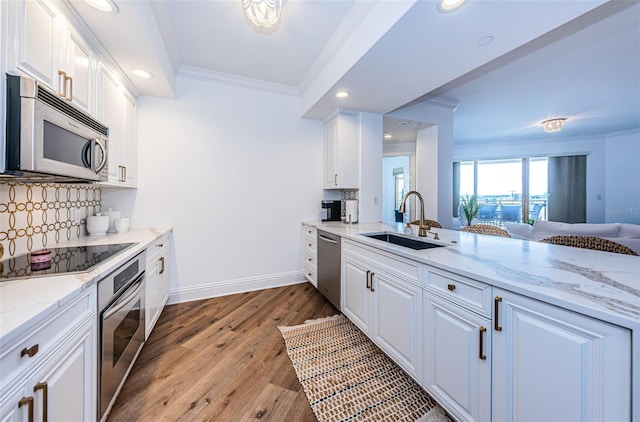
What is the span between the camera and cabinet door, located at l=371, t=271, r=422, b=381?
142 centimetres

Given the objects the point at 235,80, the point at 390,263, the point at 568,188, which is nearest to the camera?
the point at 390,263

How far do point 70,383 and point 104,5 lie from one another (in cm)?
192

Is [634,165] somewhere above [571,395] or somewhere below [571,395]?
above

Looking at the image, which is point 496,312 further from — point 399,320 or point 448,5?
point 448,5

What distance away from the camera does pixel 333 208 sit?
3.44 m

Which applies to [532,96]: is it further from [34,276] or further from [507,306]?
[34,276]

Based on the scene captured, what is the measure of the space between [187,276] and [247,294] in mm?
723

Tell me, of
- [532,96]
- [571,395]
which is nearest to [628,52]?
[532,96]

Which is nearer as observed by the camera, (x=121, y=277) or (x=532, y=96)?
(x=121, y=277)

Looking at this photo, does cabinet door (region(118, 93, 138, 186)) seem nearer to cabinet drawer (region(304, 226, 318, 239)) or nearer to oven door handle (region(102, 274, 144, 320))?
oven door handle (region(102, 274, 144, 320))

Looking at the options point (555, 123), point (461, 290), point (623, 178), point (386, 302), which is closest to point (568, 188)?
point (623, 178)

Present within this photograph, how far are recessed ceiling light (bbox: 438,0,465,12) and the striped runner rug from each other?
89.7 inches

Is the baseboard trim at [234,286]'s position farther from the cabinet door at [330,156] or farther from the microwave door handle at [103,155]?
the microwave door handle at [103,155]

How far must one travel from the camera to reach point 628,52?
2.53 m
